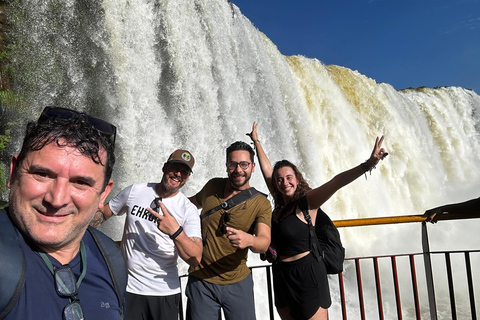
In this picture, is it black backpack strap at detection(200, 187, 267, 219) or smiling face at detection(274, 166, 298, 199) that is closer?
black backpack strap at detection(200, 187, 267, 219)

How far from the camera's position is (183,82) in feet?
30.1

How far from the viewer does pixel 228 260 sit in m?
2.42

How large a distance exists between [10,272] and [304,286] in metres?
1.90

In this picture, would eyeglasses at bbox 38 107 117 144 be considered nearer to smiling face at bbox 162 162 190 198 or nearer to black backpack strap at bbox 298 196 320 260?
smiling face at bbox 162 162 190 198

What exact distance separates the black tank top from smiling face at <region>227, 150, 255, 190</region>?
37 centimetres

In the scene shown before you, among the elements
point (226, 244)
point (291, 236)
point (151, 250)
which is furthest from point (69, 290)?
point (291, 236)

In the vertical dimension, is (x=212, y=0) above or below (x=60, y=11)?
above

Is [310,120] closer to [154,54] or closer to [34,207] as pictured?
[154,54]

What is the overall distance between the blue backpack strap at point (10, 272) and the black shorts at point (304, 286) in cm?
185

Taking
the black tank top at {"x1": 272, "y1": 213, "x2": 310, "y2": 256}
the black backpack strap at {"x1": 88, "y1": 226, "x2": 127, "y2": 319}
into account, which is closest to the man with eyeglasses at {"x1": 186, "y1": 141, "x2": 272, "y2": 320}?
the black tank top at {"x1": 272, "y1": 213, "x2": 310, "y2": 256}

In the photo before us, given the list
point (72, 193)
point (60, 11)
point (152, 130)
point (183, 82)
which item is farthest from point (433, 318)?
point (60, 11)

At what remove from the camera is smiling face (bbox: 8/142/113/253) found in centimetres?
93

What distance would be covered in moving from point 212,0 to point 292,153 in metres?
5.02

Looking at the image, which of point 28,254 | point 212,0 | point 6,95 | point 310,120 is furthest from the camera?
point 310,120
